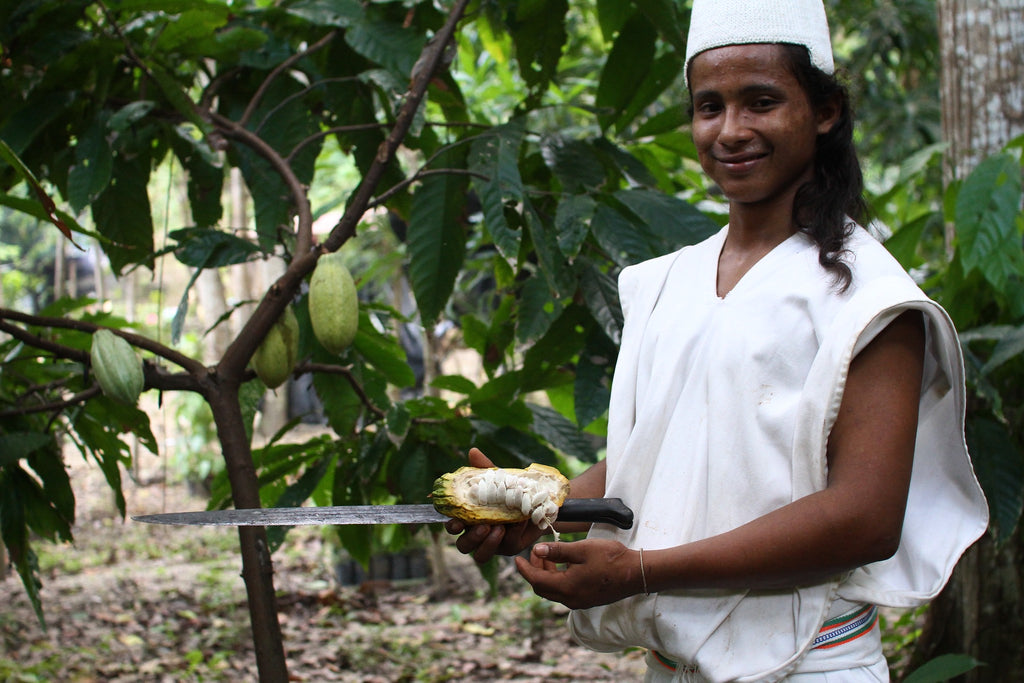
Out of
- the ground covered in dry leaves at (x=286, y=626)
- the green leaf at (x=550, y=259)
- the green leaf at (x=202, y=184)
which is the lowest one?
the ground covered in dry leaves at (x=286, y=626)

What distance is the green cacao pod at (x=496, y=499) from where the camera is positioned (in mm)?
866

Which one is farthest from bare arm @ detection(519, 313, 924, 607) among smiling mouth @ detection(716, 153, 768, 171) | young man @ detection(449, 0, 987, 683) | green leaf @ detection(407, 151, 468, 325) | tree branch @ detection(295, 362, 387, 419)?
tree branch @ detection(295, 362, 387, 419)

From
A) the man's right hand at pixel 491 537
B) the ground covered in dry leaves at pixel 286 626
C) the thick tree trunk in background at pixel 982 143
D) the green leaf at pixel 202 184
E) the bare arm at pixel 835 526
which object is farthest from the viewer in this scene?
the ground covered in dry leaves at pixel 286 626

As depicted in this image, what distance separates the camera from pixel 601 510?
0.91m

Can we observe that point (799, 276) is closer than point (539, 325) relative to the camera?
Yes

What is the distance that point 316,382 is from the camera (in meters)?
1.77

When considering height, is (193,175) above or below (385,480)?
above

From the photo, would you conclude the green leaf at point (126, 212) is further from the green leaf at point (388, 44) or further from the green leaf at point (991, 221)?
the green leaf at point (991, 221)

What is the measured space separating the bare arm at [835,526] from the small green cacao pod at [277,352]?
763 mm

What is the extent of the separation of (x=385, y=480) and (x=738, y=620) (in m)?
0.99

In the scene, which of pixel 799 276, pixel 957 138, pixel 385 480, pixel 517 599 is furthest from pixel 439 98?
pixel 517 599

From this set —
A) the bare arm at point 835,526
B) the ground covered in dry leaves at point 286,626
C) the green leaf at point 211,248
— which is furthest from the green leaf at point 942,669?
the ground covered in dry leaves at point 286,626

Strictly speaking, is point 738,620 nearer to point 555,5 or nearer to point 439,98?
point 555,5

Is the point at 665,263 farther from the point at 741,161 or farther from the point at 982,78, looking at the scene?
the point at 982,78
